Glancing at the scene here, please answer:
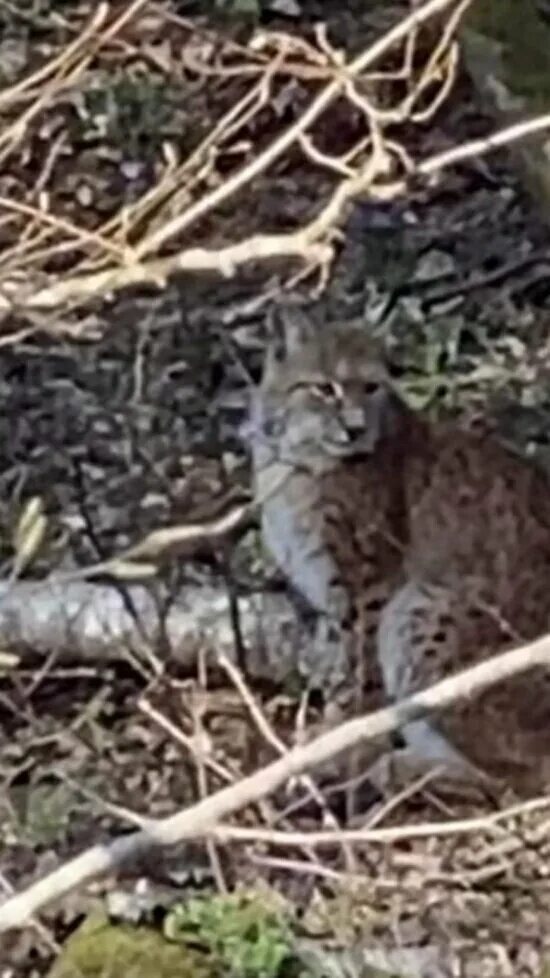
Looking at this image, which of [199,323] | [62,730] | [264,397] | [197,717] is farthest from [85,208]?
[197,717]

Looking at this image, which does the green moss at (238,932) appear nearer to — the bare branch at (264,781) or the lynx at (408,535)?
the lynx at (408,535)

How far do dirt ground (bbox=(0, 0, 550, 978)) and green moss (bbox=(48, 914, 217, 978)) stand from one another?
16cm

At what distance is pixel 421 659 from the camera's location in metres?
4.34

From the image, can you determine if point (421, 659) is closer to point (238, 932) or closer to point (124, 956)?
point (238, 932)

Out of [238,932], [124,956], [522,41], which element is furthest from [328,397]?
[124,956]

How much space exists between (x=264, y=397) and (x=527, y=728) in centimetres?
92

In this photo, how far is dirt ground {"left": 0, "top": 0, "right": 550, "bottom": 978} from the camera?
162 inches

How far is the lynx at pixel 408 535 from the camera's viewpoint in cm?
432

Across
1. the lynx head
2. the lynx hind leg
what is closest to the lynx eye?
the lynx head

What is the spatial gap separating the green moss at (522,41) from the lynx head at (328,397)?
53 cm

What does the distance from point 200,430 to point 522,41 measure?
132cm

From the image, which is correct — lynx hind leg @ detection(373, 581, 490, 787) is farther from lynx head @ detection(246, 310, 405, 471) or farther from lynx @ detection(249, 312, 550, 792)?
lynx head @ detection(246, 310, 405, 471)

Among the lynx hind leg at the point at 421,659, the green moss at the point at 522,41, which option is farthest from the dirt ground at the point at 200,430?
the green moss at the point at 522,41

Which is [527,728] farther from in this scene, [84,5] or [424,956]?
[84,5]
